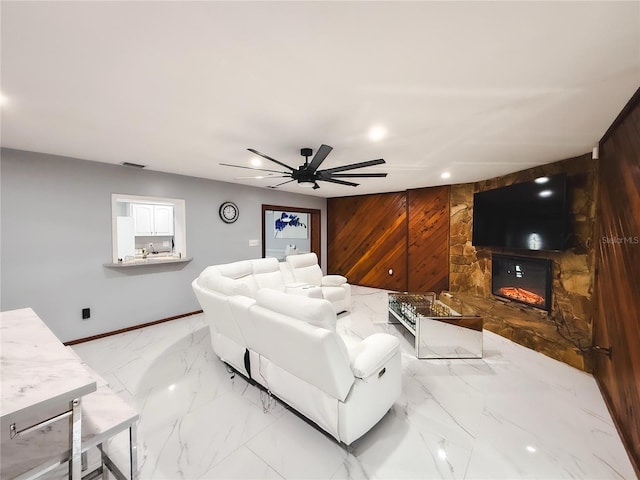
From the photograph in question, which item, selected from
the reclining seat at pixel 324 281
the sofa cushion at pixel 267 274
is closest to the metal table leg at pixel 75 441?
the sofa cushion at pixel 267 274

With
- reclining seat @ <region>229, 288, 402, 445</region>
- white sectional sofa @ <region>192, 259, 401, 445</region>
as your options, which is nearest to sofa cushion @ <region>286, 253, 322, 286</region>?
white sectional sofa @ <region>192, 259, 401, 445</region>

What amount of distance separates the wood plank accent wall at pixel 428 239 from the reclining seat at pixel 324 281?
1.82 metres

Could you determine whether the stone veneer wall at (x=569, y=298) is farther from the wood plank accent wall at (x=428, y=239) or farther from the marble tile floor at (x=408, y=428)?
the wood plank accent wall at (x=428, y=239)

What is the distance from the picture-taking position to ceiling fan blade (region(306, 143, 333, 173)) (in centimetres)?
211

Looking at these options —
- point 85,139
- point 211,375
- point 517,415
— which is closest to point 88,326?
point 211,375

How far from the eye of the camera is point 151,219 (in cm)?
546

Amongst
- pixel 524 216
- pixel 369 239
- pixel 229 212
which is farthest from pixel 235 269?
pixel 524 216

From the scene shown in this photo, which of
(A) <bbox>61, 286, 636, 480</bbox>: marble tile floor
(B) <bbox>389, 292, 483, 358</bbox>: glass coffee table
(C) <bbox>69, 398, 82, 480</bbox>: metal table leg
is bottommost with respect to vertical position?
(A) <bbox>61, 286, 636, 480</bbox>: marble tile floor

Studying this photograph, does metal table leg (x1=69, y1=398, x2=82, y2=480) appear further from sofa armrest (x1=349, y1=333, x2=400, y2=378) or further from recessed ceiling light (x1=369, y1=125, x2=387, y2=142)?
recessed ceiling light (x1=369, y1=125, x2=387, y2=142)

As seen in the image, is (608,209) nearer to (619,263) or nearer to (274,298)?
(619,263)

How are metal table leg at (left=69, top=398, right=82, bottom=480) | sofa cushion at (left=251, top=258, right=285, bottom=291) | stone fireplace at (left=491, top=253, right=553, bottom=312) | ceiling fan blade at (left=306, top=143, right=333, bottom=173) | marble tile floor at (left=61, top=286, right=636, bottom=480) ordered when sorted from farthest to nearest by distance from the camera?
1. sofa cushion at (left=251, top=258, right=285, bottom=291)
2. stone fireplace at (left=491, top=253, right=553, bottom=312)
3. ceiling fan blade at (left=306, top=143, right=333, bottom=173)
4. marble tile floor at (left=61, top=286, right=636, bottom=480)
5. metal table leg at (left=69, top=398, right=82, bottom=480)

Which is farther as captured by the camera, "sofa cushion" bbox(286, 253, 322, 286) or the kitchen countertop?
"sofa cushion" bbox(286, 253, 322, 286)

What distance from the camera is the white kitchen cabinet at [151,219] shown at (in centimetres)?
531

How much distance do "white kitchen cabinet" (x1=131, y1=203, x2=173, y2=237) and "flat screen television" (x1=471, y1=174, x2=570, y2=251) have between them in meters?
5.67
